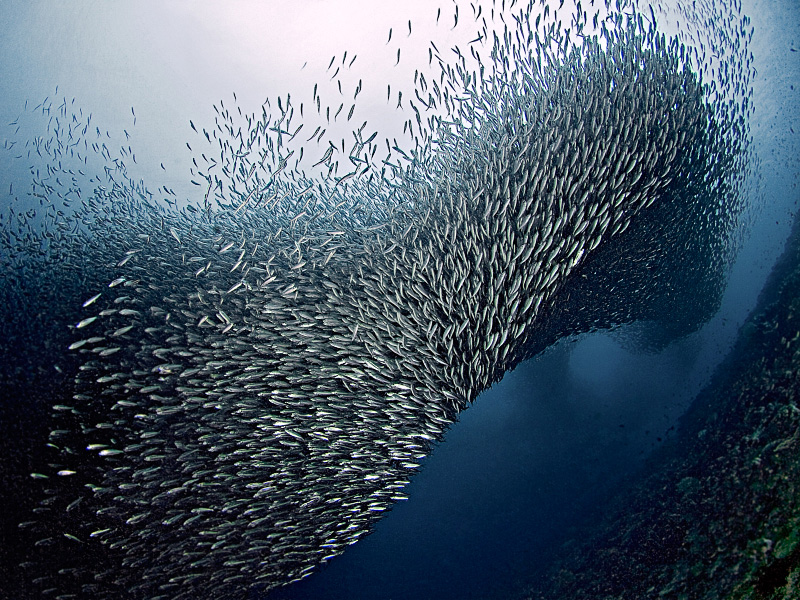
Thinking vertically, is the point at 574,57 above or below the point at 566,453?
above

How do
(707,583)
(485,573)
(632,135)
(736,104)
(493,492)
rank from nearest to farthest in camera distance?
1. (707,583)
2. (632,135)
3. (736,104)
4. (485,573)
5. (493,492)

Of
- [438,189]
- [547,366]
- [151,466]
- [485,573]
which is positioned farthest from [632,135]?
[547,366]

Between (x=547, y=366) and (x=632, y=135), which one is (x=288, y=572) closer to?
(x=632, y=135)


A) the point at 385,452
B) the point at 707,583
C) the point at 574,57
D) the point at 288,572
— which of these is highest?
the point at 574,57

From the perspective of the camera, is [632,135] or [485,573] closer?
[632,135]

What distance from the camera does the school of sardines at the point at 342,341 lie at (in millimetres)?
4863

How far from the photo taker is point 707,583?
4266mm

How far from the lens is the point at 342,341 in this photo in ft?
17.0

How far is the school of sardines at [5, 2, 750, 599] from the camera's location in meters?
4.86

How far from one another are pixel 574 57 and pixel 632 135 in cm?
172

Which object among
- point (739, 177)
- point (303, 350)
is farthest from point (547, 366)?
point (303, 350)

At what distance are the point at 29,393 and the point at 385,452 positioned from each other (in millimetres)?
5512

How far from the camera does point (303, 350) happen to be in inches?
207

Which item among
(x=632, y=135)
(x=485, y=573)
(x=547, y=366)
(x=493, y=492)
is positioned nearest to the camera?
(x=632, y=135)
